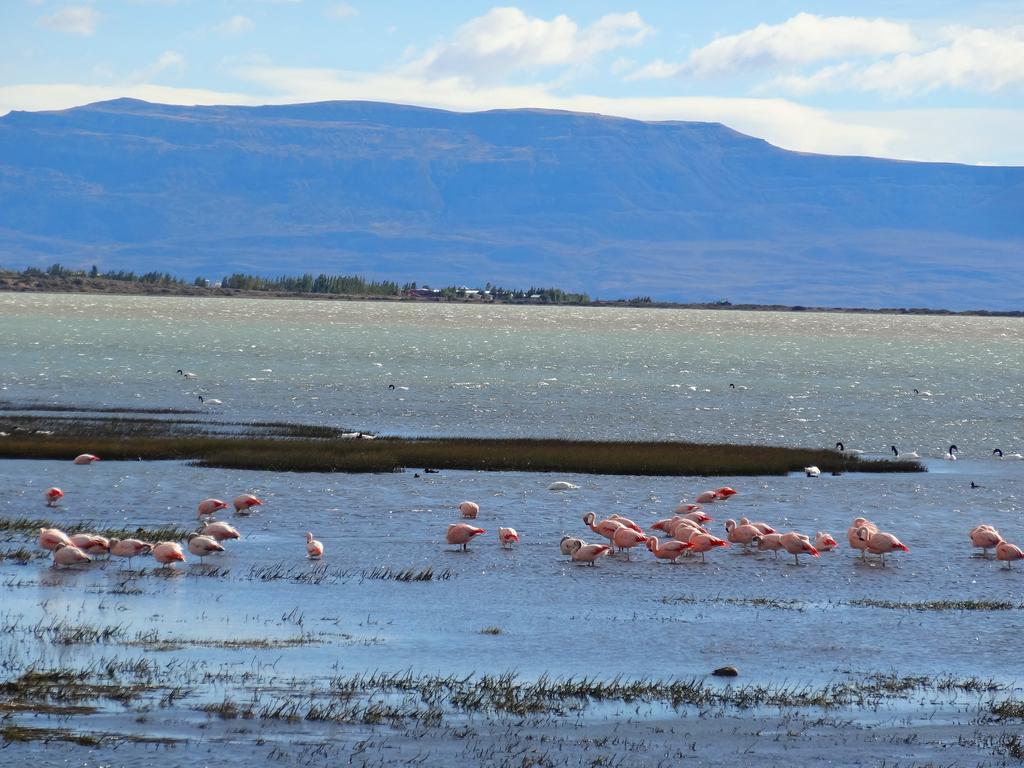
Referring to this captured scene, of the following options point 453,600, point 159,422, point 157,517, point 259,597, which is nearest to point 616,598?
point 453,600

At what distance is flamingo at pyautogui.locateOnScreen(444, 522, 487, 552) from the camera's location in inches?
Result: 1021

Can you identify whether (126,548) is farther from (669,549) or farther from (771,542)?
(771,542)

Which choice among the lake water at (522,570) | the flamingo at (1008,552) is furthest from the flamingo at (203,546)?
the flamingo at (1008,552)

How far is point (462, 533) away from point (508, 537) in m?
0.86

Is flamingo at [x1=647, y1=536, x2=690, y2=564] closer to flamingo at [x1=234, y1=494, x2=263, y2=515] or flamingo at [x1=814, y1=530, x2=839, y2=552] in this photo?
flamingo at [x1=814, y1=530, x2=839, y2=552]

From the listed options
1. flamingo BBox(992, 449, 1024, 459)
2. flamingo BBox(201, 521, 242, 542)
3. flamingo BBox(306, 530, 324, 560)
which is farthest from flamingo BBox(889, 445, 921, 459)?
flamingo BBox(201, 521, 242, 542)

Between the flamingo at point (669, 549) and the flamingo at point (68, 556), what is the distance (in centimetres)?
905

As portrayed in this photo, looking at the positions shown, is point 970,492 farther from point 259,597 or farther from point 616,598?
point 259,597

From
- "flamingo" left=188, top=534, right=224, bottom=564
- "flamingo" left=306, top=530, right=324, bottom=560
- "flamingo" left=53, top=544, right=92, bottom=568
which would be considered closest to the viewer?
"flamingo" left=53, top=544, right=92, bottom=568

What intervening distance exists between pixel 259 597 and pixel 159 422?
1074 inches

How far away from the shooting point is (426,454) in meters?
39.3

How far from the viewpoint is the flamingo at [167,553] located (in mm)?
22562

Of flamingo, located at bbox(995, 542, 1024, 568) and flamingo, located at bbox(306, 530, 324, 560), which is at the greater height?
flamingo, located at bbox(995, 542, 1024, 568)

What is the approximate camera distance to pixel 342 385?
7038 centimetres
